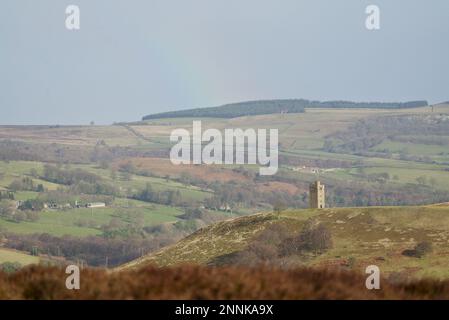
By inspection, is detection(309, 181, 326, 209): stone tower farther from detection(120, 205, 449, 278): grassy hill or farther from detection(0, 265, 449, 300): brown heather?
detection(0, 265, 449, 300): brown heather

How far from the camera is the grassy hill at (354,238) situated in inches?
3524

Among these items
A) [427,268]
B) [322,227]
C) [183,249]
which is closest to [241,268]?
[427,268]

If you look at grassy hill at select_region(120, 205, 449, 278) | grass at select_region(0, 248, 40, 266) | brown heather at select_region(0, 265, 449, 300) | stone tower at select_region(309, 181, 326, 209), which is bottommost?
grass at select_region(0, 248, 40, 266)

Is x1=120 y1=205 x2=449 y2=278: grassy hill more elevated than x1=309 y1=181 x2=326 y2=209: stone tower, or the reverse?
x1=309 y1=181 x2=326 y2=209: stone tower

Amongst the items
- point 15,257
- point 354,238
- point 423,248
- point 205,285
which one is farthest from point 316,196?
point 205,285

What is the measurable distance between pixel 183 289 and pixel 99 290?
1.85 meters

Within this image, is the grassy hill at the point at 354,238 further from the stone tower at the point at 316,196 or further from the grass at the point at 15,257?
the grass at the point at 15,257

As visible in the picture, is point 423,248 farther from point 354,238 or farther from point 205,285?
point 205,285

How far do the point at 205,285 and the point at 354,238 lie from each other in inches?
3085

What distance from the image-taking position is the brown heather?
2159 cm

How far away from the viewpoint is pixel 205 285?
21859mm

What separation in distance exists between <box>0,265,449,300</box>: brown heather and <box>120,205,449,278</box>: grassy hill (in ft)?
198

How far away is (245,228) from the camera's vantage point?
109562mm

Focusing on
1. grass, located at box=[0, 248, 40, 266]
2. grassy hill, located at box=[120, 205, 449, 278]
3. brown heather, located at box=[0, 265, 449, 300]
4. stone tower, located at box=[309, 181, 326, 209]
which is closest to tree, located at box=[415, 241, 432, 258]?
grassy hill, located at box=[120, 205, 449, 278]
